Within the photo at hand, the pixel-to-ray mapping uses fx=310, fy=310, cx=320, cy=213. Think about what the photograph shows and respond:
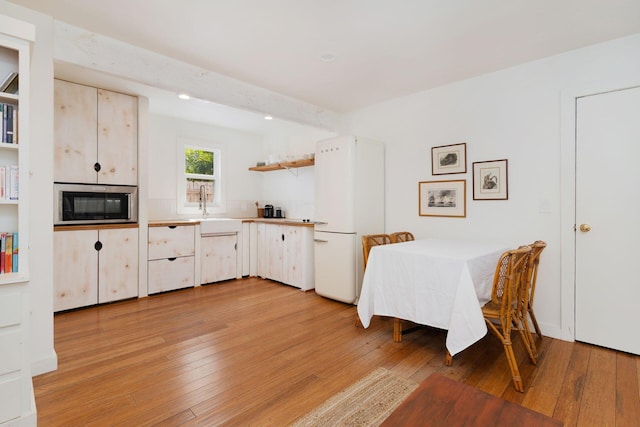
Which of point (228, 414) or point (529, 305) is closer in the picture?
point (228, 414)

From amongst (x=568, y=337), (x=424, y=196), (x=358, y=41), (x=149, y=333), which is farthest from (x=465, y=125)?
(x=149, y=333)

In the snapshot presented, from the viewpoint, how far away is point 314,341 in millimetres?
2609

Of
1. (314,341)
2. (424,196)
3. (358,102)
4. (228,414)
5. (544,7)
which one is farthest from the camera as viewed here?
(358,102)

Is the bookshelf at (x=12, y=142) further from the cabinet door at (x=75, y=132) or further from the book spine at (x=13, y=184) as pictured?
the cabinet door at (x=75, y=132)

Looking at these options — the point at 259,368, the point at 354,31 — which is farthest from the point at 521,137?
the point at 259,368

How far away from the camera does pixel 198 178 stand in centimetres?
500

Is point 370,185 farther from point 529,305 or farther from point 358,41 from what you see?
point 529,305

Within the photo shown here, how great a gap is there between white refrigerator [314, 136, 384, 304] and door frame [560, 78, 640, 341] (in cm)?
179

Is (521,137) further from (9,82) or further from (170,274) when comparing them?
(170,274)

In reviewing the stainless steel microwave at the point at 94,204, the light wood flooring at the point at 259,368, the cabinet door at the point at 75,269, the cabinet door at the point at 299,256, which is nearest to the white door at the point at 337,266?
the cabinet door at the point at 299,256

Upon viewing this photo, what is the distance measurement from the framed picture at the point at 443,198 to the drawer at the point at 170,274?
3.09 meters

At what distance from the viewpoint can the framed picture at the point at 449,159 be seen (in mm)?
3221

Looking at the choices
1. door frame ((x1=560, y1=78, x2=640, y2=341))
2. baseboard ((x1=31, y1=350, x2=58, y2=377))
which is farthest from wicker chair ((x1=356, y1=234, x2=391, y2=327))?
baseboard ((x1=31, y1=350, x2=58, y2=377))

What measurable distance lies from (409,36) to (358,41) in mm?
391
